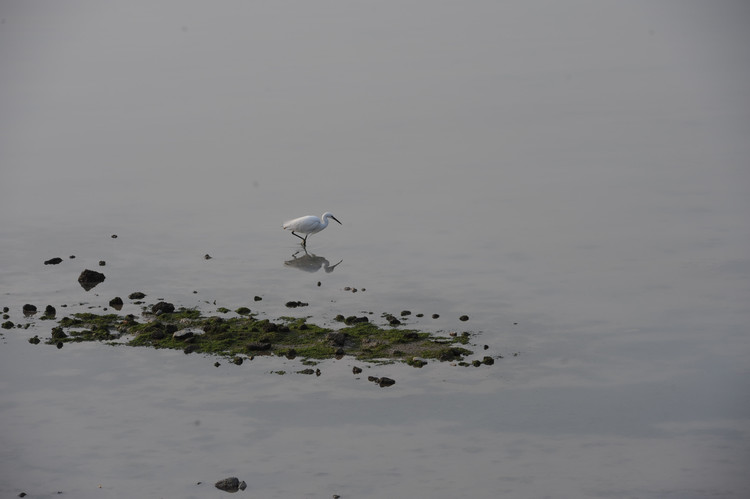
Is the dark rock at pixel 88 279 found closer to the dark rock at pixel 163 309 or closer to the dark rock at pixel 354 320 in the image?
the dark rock at pixel 163 309

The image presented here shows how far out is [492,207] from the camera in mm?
25125

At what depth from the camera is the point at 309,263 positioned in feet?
72.3

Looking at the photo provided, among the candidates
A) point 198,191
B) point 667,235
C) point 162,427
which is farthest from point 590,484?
point 198,191

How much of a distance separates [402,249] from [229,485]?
9.55m

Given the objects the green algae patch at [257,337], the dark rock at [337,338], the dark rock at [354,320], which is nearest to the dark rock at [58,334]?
the green algae patch at [257,337]

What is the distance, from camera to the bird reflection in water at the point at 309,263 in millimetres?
21688

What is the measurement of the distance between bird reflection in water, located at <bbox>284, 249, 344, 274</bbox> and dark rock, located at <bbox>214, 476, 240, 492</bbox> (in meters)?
8.15

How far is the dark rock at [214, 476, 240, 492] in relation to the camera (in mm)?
13656

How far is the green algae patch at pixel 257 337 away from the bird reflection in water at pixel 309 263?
2.96 meters

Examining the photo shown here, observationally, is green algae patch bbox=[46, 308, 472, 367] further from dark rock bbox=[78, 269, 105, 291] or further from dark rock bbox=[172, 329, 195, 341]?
dark rock bbox=[78, 269, 105, 291]

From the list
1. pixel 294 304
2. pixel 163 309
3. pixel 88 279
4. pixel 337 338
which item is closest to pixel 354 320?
pixel 337 338

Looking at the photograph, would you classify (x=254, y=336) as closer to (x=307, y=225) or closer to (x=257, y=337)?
(x=257, y=337)

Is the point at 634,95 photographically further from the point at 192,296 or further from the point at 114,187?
the point at 192,296

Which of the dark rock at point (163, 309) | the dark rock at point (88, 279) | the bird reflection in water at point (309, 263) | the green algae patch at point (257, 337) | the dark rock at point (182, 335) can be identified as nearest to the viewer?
the green algae patch at point (257, 337)
